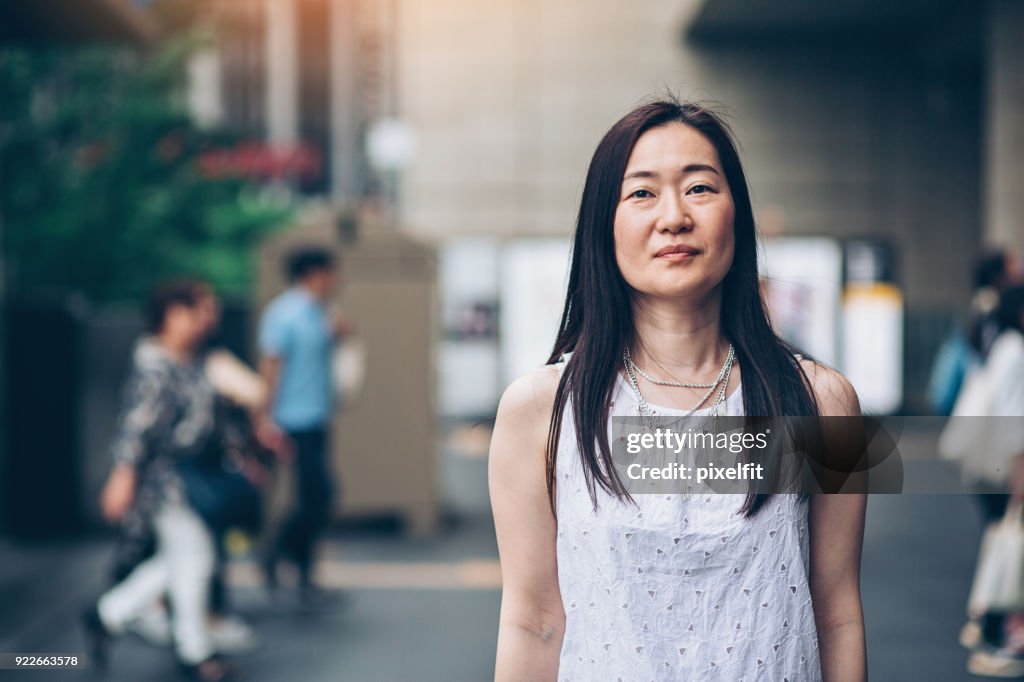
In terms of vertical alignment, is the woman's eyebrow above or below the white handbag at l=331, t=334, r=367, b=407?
above

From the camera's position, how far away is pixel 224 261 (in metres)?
20.7

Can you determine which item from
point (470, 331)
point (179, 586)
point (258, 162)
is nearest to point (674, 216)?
point (179, 586)

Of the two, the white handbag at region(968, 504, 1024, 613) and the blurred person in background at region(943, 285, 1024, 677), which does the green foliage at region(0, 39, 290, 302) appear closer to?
the blurred person in background at region(943, 285, 1024, 677)

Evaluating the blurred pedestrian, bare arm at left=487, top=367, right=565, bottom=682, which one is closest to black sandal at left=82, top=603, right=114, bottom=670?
the blurred pedestrian

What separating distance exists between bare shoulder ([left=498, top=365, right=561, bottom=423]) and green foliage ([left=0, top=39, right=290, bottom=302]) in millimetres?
10911

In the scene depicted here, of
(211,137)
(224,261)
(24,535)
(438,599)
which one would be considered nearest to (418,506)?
(438,599)

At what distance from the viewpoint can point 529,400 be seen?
171 centimetres

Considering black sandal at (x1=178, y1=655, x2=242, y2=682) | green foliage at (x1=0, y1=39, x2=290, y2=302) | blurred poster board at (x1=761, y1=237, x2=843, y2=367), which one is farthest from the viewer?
blurred poster board at (x1=761, y1=237, x2=843, y2=367)

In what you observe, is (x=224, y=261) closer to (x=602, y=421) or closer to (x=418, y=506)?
(x=418, y=506)

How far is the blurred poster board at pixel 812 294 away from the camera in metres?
13.4

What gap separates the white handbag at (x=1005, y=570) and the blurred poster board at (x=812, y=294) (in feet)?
24.4

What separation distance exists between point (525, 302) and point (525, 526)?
515 inches

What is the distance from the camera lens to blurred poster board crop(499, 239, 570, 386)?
14797 mm

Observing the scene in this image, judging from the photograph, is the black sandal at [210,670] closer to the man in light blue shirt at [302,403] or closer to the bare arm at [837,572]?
the man in light blue shirt at [302,403]
